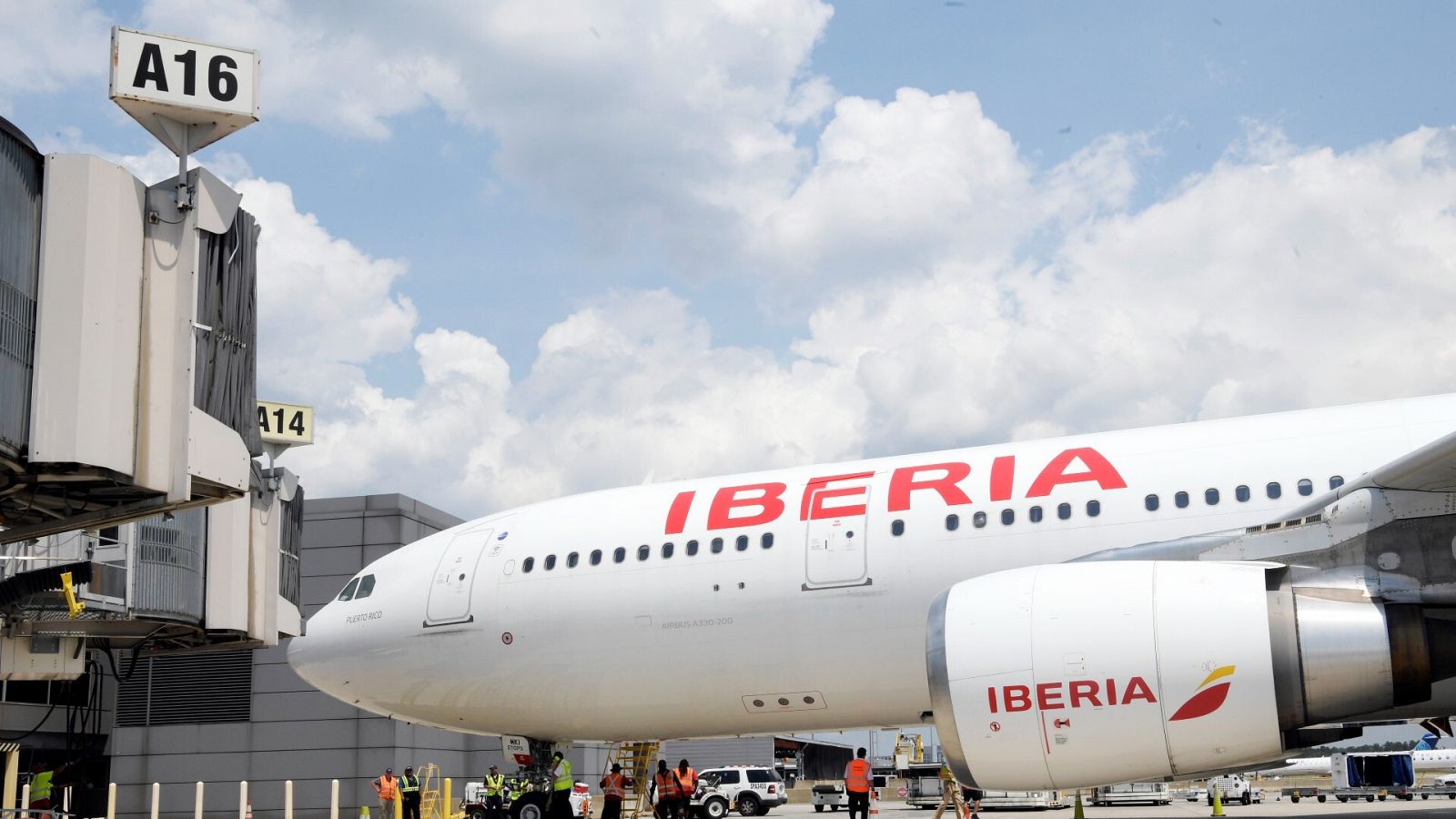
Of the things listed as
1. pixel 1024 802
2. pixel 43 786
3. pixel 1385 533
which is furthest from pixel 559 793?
pixel 1024 802

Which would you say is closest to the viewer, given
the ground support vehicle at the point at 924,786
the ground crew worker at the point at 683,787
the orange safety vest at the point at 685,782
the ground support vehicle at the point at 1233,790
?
the ground crew worker at the point at 683,787

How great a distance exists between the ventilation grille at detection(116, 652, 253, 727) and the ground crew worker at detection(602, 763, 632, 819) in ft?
58.5

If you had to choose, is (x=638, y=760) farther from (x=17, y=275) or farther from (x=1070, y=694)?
(x=17, y=275)

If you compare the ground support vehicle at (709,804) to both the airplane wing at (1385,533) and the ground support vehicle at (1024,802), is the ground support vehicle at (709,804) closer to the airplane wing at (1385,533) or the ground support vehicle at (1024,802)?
the ground support vehicle at (1024,802)

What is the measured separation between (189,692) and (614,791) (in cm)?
1949

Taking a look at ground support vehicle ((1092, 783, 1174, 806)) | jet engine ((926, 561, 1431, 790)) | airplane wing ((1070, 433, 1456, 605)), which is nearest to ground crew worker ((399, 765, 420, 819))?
jet engine ((926, 561, 1431, 790))

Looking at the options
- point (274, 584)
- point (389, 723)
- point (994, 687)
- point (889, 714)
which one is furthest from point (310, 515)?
point (994, 687)

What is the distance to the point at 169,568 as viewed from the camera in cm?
1920

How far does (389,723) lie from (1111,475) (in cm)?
2209

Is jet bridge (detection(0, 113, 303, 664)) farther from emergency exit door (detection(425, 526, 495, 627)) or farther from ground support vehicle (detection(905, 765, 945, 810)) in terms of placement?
ground support vehicle (detection(905, 765, 945, 810))

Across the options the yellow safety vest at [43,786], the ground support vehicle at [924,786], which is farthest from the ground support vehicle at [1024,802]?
the yellow safety vest at [43,786]

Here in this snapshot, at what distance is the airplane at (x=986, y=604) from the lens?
27.6ft

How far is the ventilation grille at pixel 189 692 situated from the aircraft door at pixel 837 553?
74.2 feet

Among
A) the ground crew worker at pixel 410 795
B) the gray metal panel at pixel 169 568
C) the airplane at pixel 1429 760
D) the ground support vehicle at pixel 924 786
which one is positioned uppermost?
the gray metal panel at pixel 169 568
